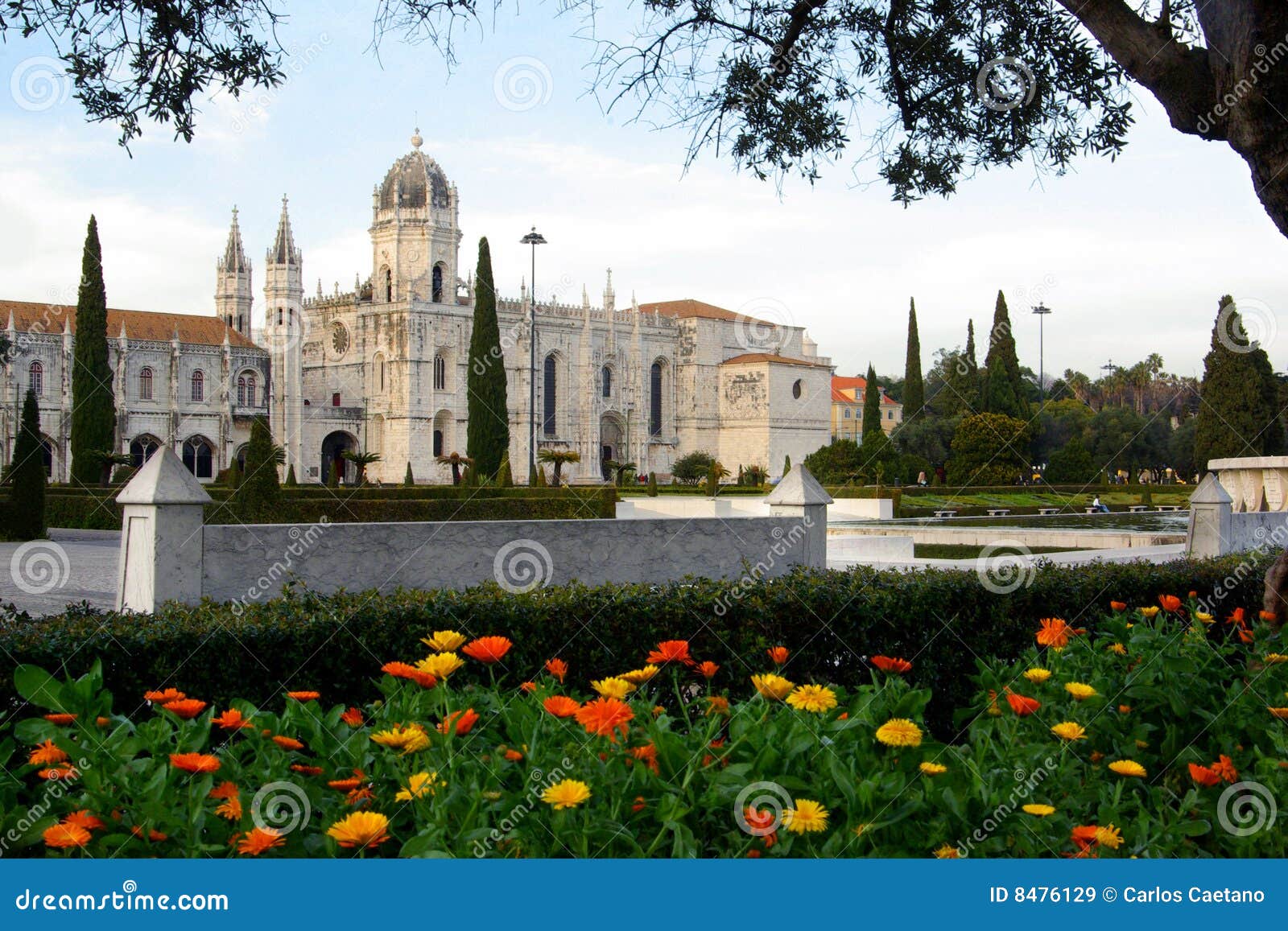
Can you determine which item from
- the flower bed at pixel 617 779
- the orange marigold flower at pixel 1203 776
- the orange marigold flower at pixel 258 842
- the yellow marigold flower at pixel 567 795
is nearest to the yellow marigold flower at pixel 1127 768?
the flower bed at pixel 617 779

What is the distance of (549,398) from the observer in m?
→ 59.4

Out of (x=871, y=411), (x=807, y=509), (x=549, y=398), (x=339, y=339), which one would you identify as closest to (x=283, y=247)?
(x=339, y=339)

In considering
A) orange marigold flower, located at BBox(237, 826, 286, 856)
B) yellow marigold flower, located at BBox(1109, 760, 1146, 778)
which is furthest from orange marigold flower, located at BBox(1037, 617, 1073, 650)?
orange marigold flower, located at BBox(237, 826, 286, 856)

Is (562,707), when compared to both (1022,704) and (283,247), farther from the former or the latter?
(283,247)

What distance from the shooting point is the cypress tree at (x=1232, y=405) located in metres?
30.8

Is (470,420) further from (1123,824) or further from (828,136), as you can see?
(1123,824)

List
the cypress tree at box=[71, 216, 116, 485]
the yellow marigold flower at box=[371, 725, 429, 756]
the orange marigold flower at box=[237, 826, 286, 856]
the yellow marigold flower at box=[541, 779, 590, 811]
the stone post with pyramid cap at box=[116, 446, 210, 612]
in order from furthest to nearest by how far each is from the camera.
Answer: the cypress tree at box=[71, 216, 116, 485]
the stone post with pyramid cap at box=[116, 446, 210, 612]
the yellow marigold flower at box=[371, 725, 429, 756]
the yellow marigold flower at box=[541, 779, 590, 811]
the orange marigold flower at box=[237, 826, 286, 856]

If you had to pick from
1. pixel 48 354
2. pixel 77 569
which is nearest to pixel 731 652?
pixel 77 569

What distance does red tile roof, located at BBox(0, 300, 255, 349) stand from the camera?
4656 cm

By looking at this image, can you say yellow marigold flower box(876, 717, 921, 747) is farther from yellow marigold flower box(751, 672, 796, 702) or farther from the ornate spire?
the ornate spire

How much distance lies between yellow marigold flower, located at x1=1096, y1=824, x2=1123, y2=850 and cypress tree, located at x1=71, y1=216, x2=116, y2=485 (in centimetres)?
3402

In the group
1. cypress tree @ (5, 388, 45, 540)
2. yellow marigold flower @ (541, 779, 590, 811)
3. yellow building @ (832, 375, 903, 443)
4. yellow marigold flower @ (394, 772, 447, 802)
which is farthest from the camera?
yellow building @ (832, 375, 903, 443)

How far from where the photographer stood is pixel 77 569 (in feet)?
46.2

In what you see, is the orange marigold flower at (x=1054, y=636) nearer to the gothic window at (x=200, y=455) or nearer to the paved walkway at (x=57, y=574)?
the paved walkway at (x=57, y=574)
